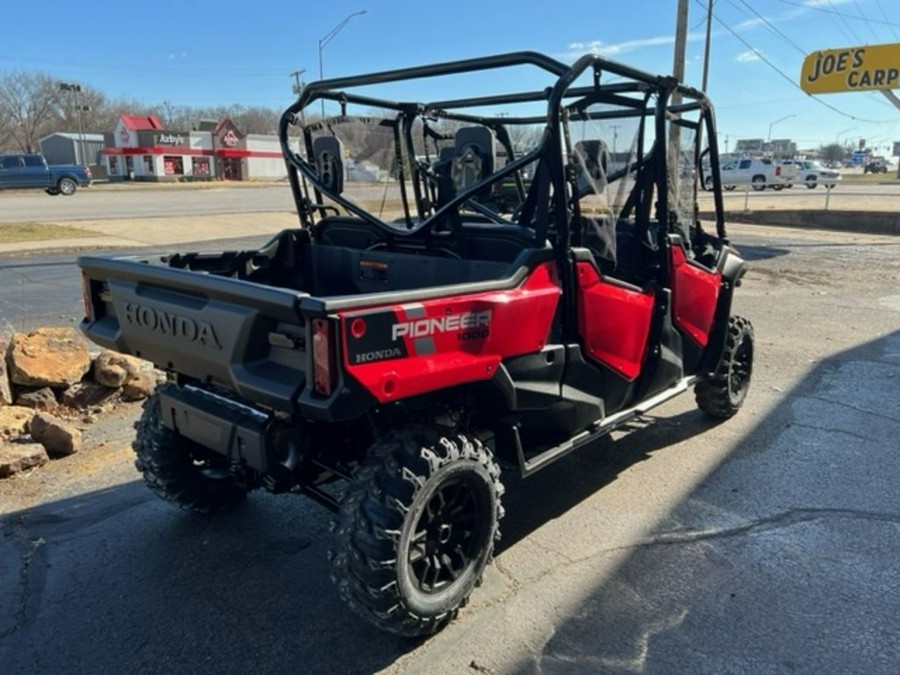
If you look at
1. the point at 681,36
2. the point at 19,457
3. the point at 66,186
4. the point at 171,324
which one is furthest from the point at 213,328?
the point at 66,186

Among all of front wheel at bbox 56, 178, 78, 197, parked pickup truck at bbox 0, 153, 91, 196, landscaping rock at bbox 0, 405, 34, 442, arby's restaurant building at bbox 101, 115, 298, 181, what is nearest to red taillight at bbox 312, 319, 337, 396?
landscaping rock at bbox 0, 405, 34, 442

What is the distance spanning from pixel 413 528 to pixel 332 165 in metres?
2.20

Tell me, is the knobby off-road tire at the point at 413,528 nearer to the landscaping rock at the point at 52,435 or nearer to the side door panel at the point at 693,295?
the side door panel at the point at 693,295

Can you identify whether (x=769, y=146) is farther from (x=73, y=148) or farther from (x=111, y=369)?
(x=111, y=369)

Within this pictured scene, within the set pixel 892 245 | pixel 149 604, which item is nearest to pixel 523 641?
pixel 149 604

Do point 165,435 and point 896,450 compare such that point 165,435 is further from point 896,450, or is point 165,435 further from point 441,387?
point 896,450

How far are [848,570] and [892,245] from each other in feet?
55.3

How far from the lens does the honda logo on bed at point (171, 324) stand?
8.75ft

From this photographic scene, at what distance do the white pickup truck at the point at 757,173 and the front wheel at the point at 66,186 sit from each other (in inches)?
1400

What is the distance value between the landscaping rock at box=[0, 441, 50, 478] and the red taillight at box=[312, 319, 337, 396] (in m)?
2.79

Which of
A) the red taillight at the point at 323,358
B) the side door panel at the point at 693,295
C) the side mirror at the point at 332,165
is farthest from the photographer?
the side door panel at the point at 693,295

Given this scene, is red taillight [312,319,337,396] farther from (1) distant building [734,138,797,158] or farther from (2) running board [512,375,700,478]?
(1) distant building [734,138,797,158]

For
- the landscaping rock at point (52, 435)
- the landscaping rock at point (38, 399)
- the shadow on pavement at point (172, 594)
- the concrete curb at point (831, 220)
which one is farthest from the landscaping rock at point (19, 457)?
the concrete curb at point (831, 220)

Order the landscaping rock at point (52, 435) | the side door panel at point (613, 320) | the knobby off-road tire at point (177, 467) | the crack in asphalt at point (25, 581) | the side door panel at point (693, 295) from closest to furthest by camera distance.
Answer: the crack in asphalt at point (25, 581), the side door panel at point (613, 320), the knobby off-road tire at point (177, 467), the side door panel at point (693, 295), the landscaping rock at point (52, 435)
